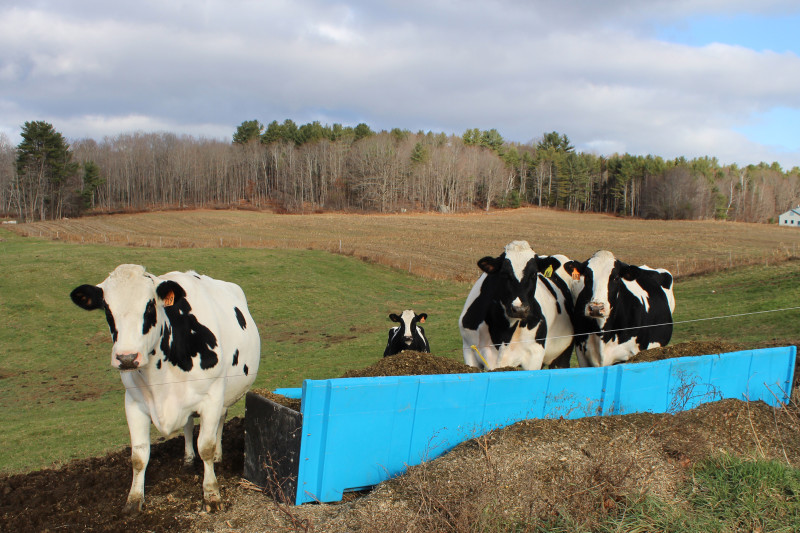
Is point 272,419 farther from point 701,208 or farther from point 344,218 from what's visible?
point 701,208

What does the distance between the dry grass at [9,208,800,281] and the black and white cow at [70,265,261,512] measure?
104 feet

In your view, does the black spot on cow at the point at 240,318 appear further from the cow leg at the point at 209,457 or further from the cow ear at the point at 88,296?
the cow ear at the point at 88,296

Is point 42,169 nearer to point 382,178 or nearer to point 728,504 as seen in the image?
point 382,178

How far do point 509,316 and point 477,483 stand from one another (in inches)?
131

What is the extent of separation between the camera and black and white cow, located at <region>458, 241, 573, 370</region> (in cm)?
777

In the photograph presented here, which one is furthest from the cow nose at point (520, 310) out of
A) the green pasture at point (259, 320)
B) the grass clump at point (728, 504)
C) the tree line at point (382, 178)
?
the tree line at point (382, 178)

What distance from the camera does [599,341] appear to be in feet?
28.6

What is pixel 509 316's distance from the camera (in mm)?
7652

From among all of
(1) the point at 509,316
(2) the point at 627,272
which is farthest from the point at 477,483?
(2) the point at 627,272

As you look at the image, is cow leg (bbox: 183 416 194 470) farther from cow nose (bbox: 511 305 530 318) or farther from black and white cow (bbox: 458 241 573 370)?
cow nose (bbox: 511 305 530 318)

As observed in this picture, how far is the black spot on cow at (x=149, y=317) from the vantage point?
5227 mm

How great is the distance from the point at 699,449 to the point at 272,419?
391cm

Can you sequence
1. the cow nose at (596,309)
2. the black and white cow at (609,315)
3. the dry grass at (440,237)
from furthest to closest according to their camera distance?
the dry grass at (440,237)
the black and white cow at (609,315)
the cow nose at (596,309)

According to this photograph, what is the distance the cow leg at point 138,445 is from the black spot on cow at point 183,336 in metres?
0.55
